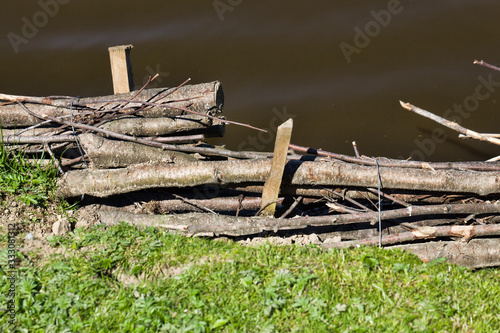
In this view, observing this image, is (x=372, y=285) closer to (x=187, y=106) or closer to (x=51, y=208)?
(x=187, y=106)

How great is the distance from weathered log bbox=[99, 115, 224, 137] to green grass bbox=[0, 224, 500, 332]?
3.91 feet

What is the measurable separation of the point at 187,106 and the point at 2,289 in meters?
2.39

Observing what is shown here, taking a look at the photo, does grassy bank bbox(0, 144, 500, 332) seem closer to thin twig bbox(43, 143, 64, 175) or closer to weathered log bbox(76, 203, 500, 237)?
weathered log bbox(76, 203, 500, 237)

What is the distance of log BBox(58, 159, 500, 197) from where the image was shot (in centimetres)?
463

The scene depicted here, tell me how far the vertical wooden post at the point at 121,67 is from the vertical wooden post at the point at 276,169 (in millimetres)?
2417

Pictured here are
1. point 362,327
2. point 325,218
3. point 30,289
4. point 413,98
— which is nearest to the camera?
point 362,327

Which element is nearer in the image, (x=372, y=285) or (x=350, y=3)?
(x=372, y=285)

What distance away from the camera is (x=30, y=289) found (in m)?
3.92

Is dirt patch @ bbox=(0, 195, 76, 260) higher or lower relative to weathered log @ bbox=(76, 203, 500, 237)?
higher

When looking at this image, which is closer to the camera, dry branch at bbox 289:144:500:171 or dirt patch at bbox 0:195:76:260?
dirt patch at bbox 0:195:76:260

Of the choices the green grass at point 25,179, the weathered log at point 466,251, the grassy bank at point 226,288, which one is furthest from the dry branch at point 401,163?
the green grass at point 25,179

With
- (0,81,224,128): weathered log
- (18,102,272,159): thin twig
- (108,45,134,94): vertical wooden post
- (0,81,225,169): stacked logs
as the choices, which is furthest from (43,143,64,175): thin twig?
(108,45,134,94): vertical wooden post

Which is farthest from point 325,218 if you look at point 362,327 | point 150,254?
point 150,254

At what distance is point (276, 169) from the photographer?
4.47 meters
